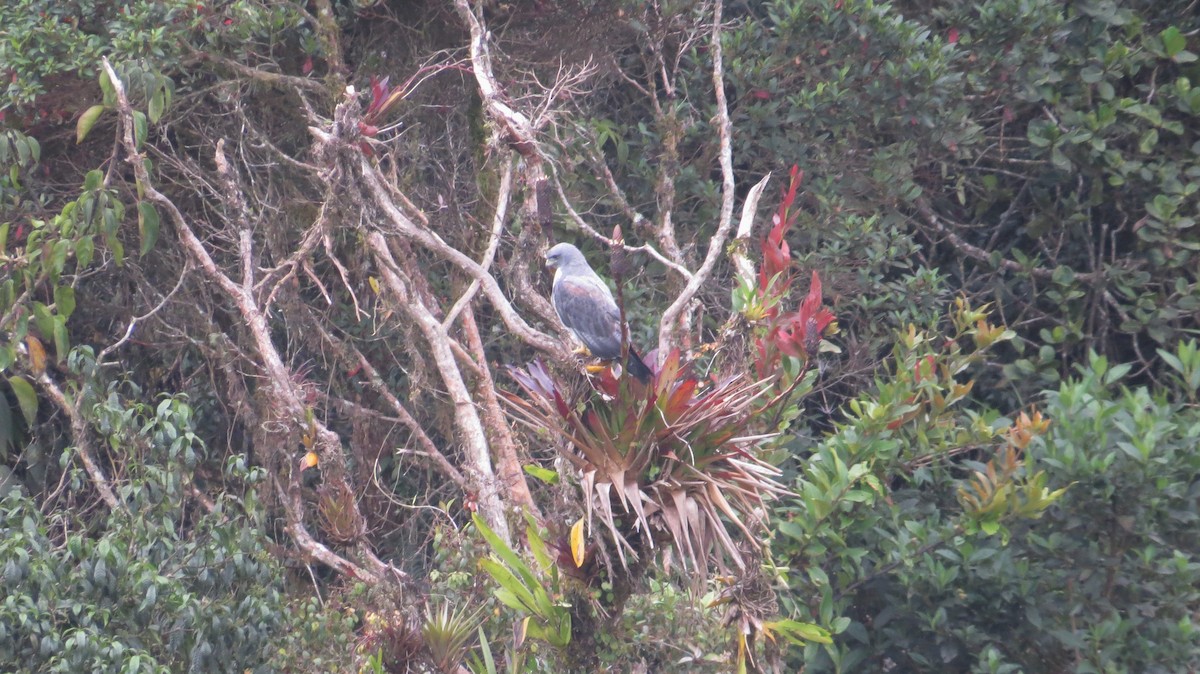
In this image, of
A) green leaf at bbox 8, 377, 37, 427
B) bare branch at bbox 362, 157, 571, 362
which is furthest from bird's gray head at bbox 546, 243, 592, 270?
green leaf at bbox 8, 377, 37, 427

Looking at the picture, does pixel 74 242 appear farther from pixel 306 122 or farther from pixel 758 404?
pixel 758 404

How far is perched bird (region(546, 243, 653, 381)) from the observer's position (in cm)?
509

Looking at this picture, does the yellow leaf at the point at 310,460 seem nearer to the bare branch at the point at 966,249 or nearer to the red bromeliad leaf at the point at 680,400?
the red bromeliad leaf at the point at 680,400

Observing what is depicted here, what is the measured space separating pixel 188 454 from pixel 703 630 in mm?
2249

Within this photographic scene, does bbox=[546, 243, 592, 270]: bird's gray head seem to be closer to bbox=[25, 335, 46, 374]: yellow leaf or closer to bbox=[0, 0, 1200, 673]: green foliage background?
bbox=[0, 0, 1200, 673]: green foliage background

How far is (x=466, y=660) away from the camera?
5.20 meters

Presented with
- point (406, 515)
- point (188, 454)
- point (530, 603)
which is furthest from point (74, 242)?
point (530, 603)

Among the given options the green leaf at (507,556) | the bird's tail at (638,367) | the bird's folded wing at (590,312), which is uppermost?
the bird's tail at (638,367)

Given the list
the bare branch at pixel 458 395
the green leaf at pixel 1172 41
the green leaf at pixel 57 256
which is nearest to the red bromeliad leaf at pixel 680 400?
the bare branch at pixel 458 395

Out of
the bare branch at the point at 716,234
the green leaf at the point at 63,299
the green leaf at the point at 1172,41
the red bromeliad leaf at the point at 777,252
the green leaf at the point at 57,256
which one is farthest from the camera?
the green leaf at the point at 1172,41

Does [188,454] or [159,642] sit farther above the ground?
[188,454]

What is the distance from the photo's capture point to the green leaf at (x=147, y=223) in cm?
540

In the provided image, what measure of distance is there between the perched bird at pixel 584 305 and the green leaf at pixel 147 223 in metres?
1.97

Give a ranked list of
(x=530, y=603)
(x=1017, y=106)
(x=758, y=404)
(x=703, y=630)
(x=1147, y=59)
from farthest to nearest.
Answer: (x=1017, y=106), (x=1147, y=59), (x=703, y=630), (x=758, y=404), (x=530, y=603)
